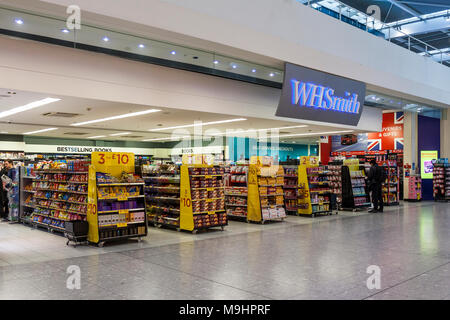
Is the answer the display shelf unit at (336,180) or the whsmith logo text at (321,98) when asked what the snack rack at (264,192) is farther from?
the display shelf unit at (336,180)

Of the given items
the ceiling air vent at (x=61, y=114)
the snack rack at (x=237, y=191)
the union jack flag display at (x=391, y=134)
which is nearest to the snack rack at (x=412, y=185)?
the union jack flag display at (x=391, y=134)

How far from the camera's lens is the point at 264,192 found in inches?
411

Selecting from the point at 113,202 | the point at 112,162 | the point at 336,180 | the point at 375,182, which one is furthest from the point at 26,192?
the point at 375,182

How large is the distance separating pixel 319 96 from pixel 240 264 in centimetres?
529

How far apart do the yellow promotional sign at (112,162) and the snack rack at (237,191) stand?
356cm

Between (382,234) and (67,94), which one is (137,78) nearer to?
(67,94)

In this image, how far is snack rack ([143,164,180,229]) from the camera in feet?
30.8

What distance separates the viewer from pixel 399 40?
41.1 ft

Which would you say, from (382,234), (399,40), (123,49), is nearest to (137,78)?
(123,49)

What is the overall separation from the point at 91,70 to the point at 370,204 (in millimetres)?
10348

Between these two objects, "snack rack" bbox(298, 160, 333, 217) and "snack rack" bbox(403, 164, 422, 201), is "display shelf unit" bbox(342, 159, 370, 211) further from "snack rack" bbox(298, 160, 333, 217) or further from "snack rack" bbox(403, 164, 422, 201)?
"snack rack" bbox(403, 164, 422, 201)

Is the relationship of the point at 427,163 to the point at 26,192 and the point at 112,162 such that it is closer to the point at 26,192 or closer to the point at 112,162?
the point at 112,162

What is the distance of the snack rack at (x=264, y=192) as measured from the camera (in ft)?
34.2

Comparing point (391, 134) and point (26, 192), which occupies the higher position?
point (391, 134)
